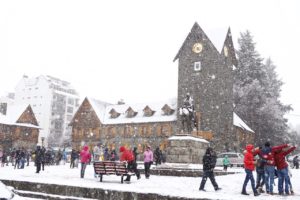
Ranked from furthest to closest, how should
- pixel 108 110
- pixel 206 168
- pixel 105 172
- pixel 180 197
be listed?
1. pixel 108 110
2. pixel 105 172
3. pixel 206 168
4. pixel 180 197

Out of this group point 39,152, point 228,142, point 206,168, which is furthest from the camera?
point 228,142

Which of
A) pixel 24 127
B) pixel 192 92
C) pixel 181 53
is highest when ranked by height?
pixel 181 53

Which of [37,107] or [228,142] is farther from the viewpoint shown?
[37,107]

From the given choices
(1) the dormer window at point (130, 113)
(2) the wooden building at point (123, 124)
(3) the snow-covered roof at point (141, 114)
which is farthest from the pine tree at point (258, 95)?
(1) the dormer window at point (130, 113)

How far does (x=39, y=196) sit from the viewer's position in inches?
589

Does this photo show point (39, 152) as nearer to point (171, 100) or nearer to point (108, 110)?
point (171, 100)

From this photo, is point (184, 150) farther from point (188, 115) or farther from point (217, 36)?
point (217, 36)

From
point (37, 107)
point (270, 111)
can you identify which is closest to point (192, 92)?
point (270, 111)

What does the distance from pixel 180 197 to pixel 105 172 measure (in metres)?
5.69

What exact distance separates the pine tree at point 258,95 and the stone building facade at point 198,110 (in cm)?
209

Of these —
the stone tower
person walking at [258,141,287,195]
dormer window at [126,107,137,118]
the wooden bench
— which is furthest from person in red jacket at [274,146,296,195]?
dormer window at [126,107,137,118]

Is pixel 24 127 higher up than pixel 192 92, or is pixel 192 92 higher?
pixel 192 92

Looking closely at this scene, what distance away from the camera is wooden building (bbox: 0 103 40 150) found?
57.9 meters

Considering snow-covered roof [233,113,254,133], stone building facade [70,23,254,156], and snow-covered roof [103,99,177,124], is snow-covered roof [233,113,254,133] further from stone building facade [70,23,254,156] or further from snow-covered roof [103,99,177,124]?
snow-covered roof [103,99,177,124]
